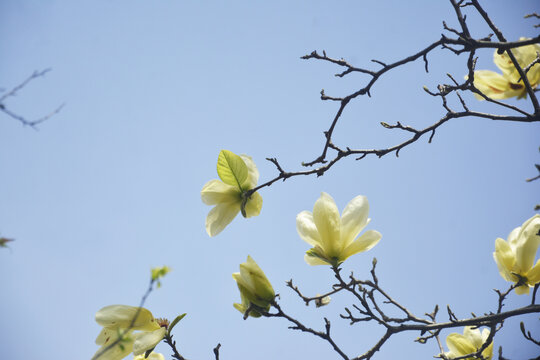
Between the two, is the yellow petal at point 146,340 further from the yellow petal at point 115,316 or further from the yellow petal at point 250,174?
the yellow petal at point 250,174

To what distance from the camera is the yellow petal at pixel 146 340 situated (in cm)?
120

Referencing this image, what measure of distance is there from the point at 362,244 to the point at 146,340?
0.73 meters

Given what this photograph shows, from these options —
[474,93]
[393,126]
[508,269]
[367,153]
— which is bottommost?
[508,269]

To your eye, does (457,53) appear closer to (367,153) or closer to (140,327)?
(367,153)

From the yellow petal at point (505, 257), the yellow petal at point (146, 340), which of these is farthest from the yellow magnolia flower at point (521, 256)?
the yellow petal at point (146, 340)

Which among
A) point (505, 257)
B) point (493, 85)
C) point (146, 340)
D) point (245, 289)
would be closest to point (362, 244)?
point (245, 289)

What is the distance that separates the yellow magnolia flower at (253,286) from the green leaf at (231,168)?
258 mm

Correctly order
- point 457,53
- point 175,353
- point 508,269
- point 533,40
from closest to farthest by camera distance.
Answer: point 533,40 < point 457,53 < point 175,353 < point 508,269

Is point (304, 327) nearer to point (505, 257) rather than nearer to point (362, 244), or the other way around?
point (362, 244)

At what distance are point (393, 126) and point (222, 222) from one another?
0.72 m

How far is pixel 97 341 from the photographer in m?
1.25

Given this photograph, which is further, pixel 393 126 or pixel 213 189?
pixel 393 126

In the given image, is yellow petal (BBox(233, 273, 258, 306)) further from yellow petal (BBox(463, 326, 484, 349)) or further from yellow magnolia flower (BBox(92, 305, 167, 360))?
yellow petal (BBox(463, 326, 484, 349))

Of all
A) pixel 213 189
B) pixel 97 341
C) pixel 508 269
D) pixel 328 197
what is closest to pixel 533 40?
pixel 328 197
